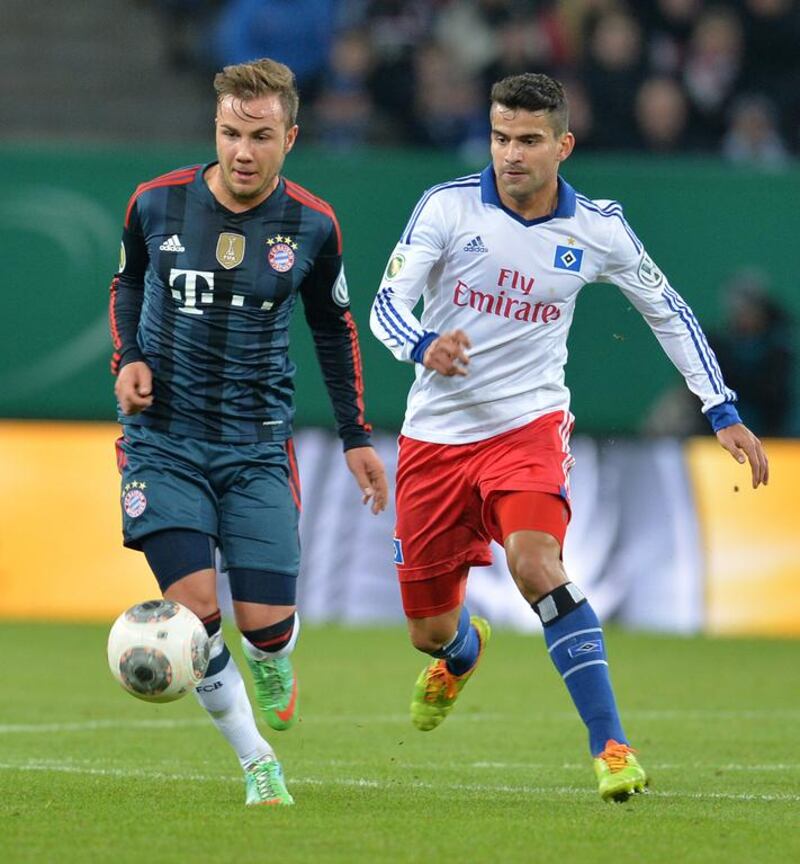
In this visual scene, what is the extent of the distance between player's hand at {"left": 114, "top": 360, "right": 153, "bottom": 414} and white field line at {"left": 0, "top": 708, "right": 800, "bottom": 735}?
279 centimetres

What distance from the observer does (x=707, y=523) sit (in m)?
13.5

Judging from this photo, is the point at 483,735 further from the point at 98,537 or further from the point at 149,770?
the point at 98,537

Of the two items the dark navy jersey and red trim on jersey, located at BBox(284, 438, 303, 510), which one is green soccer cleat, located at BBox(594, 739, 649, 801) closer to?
red trim on jersey, located at BBox(284, 438, 303, 510)

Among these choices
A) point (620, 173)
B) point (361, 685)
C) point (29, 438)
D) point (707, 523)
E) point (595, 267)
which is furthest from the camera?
point (620, 173)

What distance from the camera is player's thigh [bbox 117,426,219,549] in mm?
6699

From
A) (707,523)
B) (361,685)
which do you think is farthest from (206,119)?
(361,685)

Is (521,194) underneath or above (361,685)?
above

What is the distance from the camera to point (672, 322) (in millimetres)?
7484

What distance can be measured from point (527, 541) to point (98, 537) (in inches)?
295

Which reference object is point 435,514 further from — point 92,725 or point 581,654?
point 92,725

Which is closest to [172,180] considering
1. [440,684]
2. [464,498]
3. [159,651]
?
[464,498]

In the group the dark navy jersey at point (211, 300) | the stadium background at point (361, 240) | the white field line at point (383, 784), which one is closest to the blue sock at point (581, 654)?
the white field line at point (383, 784)

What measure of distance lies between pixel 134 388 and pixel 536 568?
1.55 meters

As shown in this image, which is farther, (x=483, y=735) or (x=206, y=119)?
(x=206, y=119)
